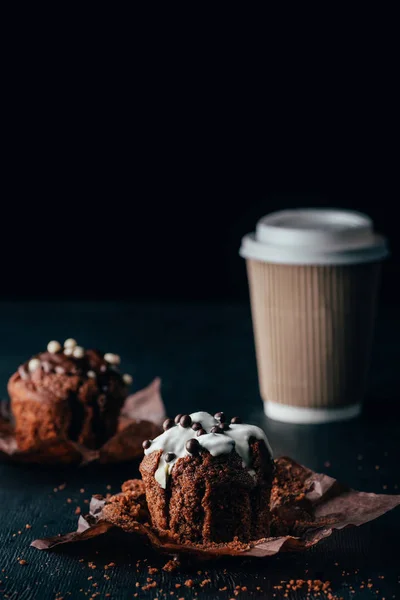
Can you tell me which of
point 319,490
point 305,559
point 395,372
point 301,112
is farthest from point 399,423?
point 301,112

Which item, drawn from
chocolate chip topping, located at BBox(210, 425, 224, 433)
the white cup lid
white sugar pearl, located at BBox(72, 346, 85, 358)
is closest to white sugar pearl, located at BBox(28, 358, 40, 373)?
white sugar pearl, located at BBox(72, 346, 85, 358)

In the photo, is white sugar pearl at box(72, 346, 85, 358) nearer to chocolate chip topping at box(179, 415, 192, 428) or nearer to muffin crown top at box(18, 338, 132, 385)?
muffin crown top at box(18, 338, 132, 385)

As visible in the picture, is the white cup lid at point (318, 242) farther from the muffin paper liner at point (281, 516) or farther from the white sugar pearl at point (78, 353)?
the muffin paper liner at point (281, 516)

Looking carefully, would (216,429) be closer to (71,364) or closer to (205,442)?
(205,442)

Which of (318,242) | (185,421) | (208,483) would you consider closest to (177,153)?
(318,242)

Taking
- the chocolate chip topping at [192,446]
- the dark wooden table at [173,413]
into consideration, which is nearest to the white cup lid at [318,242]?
the dark wooden table at [173,413]

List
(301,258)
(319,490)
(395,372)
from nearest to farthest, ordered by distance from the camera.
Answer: (319,490) < (301,258) < (395,372)

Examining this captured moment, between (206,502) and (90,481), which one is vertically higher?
(206,502)

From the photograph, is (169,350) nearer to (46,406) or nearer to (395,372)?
(395,372)
